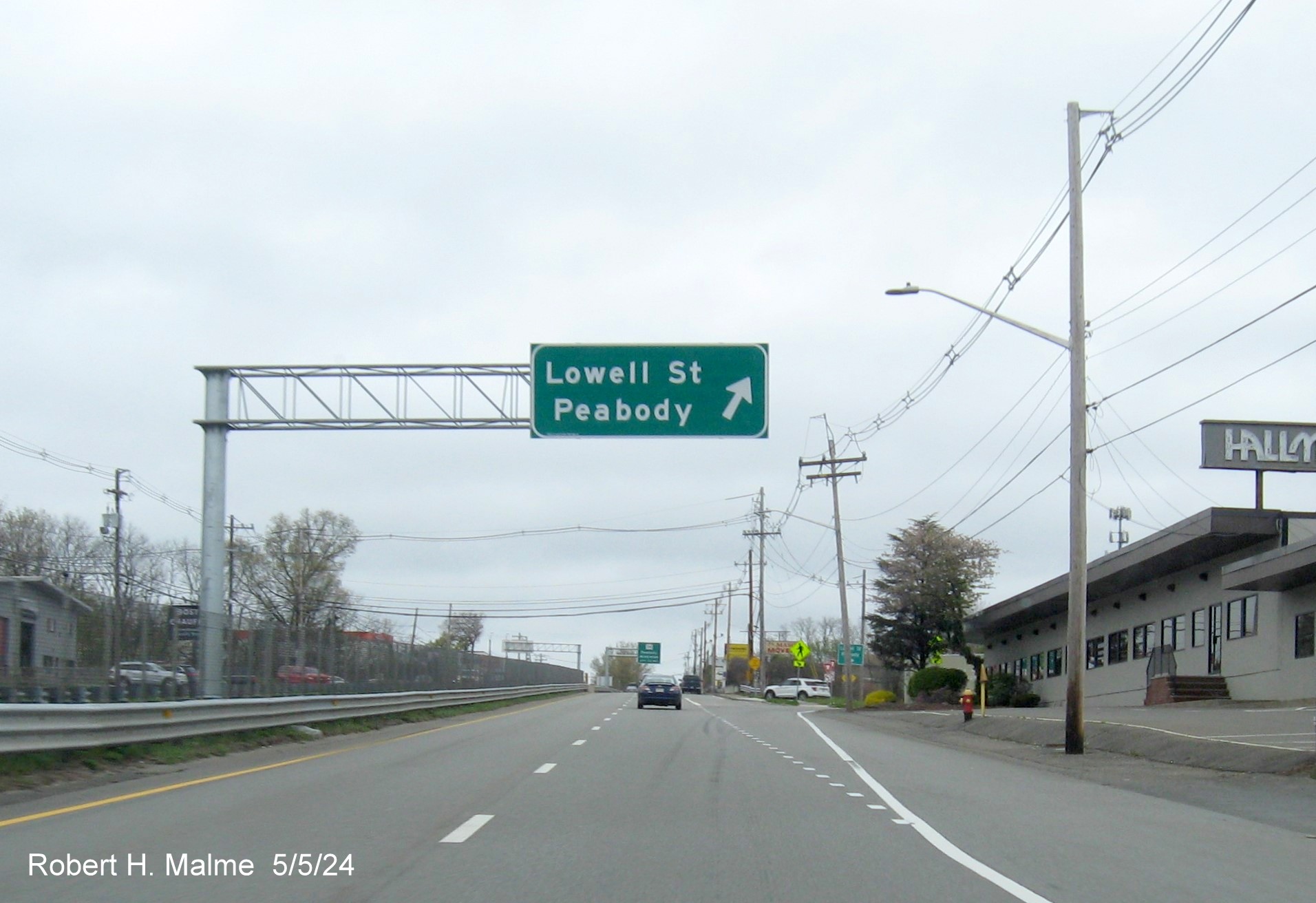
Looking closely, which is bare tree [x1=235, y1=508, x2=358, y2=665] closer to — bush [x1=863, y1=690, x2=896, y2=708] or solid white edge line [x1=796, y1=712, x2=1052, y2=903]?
bush [x1=863, y1=690, x2=896, y2=708]

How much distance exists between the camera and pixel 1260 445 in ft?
123

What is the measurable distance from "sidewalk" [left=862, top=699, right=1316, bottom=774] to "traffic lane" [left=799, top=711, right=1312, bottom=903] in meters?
3.01

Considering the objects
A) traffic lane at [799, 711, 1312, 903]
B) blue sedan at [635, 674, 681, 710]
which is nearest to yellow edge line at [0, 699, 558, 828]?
traffic lane at [799, 711, 1312, 903]

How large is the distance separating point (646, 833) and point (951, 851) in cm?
248

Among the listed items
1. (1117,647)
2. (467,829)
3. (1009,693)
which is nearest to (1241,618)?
(1117,647)

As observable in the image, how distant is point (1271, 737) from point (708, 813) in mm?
13739

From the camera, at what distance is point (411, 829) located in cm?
1068

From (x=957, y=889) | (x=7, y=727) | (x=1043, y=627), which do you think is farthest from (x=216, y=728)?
(x=1043, y=627)

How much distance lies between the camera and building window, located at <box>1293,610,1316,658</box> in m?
33.3

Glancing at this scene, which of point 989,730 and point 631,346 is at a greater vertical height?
point 631,346

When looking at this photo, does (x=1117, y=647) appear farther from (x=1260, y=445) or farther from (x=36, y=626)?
(x=36, y=626)

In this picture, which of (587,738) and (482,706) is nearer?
(587,738)

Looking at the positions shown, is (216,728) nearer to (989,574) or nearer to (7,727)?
(7,727)

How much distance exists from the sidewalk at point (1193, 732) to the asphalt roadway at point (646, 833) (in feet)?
2.61
